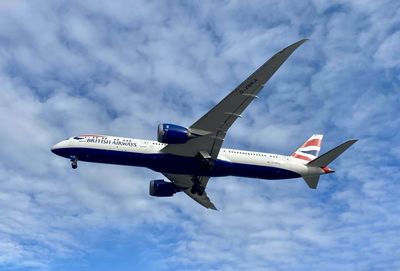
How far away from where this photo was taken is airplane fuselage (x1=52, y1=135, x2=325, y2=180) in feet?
224

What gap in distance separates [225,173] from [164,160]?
7.91m

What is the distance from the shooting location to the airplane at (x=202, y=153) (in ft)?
212

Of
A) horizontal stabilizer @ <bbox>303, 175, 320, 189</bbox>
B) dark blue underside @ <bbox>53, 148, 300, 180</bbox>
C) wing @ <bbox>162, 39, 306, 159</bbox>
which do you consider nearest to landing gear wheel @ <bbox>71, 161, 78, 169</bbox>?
dark blue underside @ <bbox>53, 148, 300, 180</bbox>

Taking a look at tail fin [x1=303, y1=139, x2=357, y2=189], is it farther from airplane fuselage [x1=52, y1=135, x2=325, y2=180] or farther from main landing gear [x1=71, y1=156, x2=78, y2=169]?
main landing gear [x1=71, y1=156, x2=78, y2=169]

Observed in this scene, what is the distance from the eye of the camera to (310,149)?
80125 mm

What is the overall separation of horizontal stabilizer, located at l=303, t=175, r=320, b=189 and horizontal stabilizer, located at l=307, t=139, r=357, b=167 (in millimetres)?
1873

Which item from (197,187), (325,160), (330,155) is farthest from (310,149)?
(197,187)

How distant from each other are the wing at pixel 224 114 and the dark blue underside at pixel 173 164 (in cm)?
129

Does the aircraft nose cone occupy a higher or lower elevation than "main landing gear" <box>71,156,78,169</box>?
higher

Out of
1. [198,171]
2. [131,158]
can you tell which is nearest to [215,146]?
[198,171]

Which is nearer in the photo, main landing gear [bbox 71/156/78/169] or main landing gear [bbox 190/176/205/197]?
main landing gear [bbox 71/156/78/169]

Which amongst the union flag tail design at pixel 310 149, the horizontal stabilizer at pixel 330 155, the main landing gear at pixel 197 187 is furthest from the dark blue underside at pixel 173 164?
the union flag tail design at pixel 310 149

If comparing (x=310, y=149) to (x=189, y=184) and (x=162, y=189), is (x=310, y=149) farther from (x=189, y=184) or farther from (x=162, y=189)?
(x=162, y=189)

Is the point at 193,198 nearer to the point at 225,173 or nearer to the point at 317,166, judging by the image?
the point at 225,173
